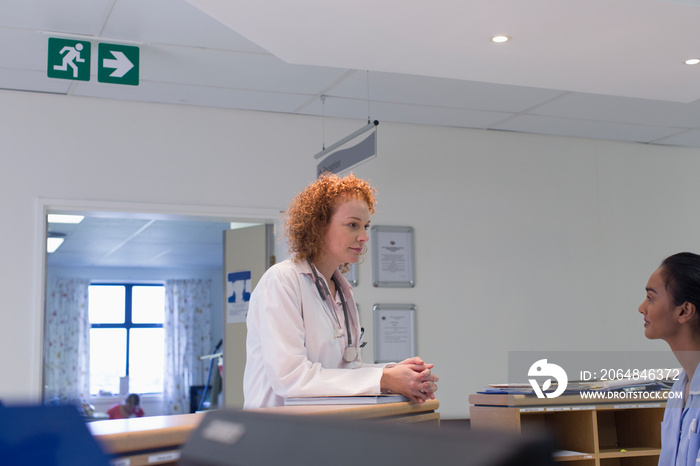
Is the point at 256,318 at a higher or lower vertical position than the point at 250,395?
higher

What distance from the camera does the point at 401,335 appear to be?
A: 16.6 feet

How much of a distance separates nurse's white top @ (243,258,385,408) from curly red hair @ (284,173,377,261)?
0.10m

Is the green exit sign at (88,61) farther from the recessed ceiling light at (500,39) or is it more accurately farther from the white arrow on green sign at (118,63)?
the recessed ceiling light at (500,39)

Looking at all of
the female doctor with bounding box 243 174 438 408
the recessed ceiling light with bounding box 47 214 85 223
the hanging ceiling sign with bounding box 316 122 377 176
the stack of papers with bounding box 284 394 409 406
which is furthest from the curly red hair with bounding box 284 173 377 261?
the recessed ceiling light with bounding box 47 214 85 223

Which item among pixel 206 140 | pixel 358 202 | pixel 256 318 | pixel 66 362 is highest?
pixel 206 140

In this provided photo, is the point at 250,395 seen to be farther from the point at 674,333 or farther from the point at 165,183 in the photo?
the point at 165,183

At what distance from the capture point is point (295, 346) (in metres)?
1.72

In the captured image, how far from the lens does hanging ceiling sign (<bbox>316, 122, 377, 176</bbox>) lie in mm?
4055

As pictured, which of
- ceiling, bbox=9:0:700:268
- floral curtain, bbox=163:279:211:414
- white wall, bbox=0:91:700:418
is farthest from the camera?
floral curtain, bbox=163:279:211:414

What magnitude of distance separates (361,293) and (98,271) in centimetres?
911

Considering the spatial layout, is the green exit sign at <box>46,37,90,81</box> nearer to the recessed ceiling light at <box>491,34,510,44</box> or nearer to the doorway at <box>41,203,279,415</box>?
the doorway at <box>41,203,279,415</box>

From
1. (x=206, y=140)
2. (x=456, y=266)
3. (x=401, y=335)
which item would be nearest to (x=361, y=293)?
(x=401, y=335)

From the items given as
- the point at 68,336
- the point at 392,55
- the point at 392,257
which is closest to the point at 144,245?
the point at 68,336

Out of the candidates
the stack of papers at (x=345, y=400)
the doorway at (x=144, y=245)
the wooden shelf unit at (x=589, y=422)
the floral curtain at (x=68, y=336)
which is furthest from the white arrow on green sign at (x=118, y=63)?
the floral curtain at (x=68, y=336)
